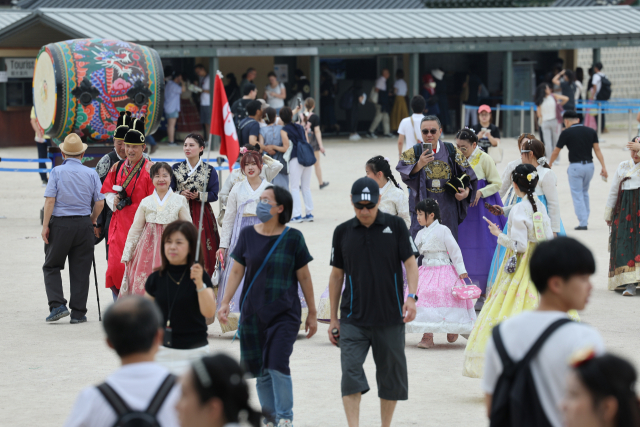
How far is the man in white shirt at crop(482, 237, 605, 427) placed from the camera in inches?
112

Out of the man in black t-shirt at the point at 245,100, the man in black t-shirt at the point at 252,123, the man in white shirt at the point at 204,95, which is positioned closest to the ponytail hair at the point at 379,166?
the man in black t-shirt at the point at 252,123

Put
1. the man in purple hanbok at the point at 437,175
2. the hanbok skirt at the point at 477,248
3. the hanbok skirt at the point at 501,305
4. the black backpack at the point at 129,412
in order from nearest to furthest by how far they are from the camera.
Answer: the black backpack at the point at 129,412 → the hanbok skirt at the point at 501,305 → the man in purple hanbok at the point at 437,175 → the hanbok skirt at the point at 477,248

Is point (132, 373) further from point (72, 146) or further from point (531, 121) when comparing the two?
point (531, 121)

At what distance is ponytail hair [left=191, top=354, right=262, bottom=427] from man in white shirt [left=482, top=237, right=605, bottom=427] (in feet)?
2.92

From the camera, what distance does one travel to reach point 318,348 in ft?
23.6

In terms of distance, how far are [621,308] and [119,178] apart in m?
4.70

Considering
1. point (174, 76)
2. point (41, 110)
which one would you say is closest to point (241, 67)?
point (174, 76)

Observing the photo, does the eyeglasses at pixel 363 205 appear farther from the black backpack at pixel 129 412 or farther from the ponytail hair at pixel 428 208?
the black backpack at pixel 129 412

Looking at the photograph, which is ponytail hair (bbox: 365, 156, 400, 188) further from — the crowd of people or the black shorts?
the black shorts

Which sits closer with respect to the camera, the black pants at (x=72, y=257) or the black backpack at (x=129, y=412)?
the black backpack at (x=129, y=412)

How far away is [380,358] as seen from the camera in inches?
199

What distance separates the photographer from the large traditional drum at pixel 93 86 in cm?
1274

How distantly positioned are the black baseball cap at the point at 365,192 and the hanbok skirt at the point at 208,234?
9.54 feet

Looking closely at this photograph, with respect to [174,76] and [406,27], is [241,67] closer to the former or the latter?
[174,76]
